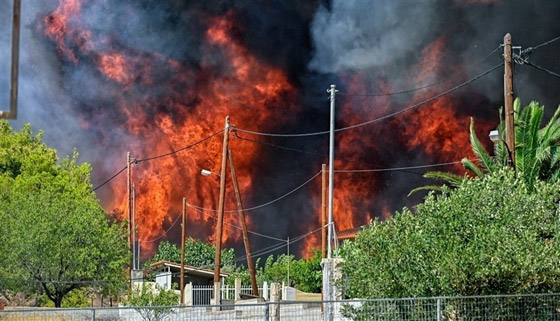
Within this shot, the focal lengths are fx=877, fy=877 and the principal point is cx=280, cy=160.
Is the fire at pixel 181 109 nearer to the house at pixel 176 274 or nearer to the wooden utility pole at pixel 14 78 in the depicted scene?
the house at pixel 176 274

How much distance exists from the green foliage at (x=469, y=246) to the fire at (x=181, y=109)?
3876 inches

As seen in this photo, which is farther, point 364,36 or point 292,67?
point 292,67

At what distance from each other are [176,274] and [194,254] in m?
55.7

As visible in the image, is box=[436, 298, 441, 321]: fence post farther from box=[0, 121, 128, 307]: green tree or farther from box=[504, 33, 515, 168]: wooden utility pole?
box=[0, 121, 128, 307]: green tree

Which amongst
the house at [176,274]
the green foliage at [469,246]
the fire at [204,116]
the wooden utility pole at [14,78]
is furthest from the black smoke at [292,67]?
the wooden utility pole at [14,78]

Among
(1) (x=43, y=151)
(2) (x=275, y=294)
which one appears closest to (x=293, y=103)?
(1) (x=43, y=151)

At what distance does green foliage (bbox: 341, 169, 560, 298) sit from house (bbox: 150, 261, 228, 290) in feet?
146

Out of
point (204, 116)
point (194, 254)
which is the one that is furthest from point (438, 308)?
point (204, 116)

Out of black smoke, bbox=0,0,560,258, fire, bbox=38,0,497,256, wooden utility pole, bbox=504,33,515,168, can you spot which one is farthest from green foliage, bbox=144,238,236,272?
wooden utility pole, bbox=504,33,515,168

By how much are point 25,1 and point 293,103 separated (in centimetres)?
3787

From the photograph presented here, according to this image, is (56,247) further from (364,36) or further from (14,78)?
(364,36)

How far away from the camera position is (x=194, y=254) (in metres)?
122

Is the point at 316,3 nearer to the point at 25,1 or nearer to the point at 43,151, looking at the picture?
the point at 25,1

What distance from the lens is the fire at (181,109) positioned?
121 meters
